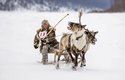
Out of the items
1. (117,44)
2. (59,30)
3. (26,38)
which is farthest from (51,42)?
(59,30)

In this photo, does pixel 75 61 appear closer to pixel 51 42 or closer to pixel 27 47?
pixel 51 42

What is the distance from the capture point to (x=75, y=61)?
915 centimetres

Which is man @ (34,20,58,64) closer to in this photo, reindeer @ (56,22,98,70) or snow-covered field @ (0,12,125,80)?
snow-covered field @ (0,12,125,80)

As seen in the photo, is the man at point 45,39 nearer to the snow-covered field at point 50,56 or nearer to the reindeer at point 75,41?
the snow-covered field at point 50,56

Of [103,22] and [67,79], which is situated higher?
[103,22]

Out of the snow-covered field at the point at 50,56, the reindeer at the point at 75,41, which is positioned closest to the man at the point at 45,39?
the snow-covered field at the point at 50,56

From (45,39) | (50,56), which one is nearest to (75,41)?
(45,39)

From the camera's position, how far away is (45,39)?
10.1 m

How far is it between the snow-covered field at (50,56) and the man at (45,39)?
278mm

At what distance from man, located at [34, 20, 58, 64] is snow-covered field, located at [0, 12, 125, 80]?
28 cm

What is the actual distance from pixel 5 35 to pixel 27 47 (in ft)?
4.71

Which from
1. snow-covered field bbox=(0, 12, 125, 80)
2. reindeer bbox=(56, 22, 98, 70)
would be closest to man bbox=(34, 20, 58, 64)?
snow-covered field bbox=(0, 12, 125, 80)

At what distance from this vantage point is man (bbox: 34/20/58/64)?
393 inches

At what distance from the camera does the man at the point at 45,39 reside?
9.99 meters
